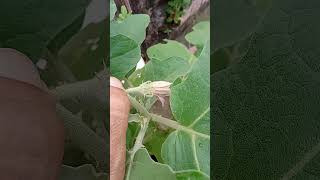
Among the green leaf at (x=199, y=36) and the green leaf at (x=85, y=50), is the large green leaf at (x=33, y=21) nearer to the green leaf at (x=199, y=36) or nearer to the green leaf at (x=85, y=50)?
the green leaf at (x=85, y=50)

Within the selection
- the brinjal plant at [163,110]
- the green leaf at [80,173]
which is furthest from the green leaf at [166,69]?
the green leaf at [80,173]

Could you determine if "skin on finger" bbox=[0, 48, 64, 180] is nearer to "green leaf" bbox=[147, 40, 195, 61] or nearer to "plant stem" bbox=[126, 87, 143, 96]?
"plant stem" bbox=[126, 87, 143, 96]

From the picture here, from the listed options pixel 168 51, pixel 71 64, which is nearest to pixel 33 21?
pixel 71 64

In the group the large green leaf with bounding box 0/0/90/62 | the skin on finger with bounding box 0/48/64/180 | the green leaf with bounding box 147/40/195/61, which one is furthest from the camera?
the green leaf with bounding box 147/40/195/61

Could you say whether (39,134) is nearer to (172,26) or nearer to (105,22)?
(105,22)

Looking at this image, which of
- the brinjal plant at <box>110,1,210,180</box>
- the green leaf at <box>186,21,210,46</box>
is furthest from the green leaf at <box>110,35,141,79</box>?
the green leaf at <box>186,21,210,46</box>

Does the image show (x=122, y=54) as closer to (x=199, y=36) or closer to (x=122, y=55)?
(x=122, y=55)

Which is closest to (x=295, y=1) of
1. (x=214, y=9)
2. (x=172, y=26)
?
(x=214, y=9)
